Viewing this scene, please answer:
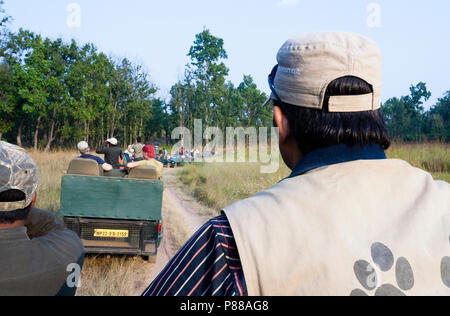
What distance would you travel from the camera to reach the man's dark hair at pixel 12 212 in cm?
144

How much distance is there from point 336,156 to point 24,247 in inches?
51.3

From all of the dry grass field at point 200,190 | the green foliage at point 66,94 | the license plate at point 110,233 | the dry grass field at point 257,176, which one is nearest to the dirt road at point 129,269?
the dry grass field at point 200,190

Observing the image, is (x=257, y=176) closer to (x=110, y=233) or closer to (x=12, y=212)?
(x=110, y=233)

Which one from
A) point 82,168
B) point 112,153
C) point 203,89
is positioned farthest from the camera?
point 203,89

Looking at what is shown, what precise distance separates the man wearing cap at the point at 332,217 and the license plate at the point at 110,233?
14.8 feet

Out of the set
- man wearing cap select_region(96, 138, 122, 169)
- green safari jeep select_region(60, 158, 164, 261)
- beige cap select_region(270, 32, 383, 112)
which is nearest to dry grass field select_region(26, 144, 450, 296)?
green safari jeep select_region(60, 158, 164, 261)

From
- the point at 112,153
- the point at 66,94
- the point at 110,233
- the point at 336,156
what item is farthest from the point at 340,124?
the point at 66,94

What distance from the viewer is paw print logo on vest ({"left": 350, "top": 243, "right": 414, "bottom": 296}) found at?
2.62 feet

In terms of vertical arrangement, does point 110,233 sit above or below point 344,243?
below

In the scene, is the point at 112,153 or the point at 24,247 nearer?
the point at 24,247

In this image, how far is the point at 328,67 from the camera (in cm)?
98
